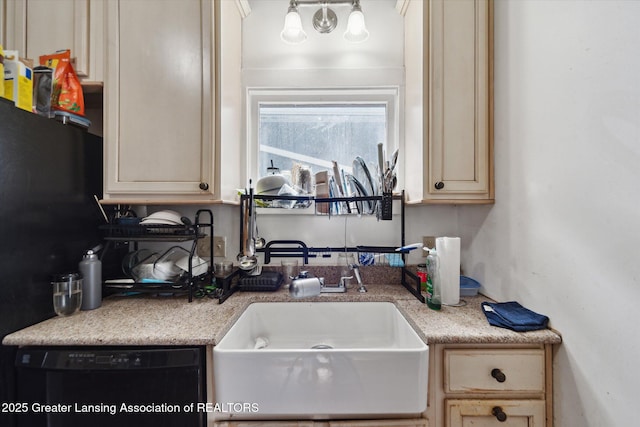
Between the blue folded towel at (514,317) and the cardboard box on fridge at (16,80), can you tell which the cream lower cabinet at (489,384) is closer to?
the blue folded towel at (514,317)

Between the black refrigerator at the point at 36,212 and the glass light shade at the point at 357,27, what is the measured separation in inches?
51.7

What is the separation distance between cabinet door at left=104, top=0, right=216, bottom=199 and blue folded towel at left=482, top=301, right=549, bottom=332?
1.18 metres

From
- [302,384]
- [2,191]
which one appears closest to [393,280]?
[302,384]

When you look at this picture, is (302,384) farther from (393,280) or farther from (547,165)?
(547,165)

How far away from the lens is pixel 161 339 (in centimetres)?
82

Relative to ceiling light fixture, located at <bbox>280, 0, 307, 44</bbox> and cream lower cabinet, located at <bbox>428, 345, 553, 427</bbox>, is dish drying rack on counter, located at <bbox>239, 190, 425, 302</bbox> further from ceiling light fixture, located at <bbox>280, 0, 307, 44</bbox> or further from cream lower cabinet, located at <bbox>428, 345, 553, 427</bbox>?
ceiling light fixture, located at <bbox>280, 0, 307, 44</bbox>

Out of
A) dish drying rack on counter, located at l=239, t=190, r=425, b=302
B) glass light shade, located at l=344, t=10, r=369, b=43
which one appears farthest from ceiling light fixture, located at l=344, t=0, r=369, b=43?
dish drying rack on counter, located at l=239, t=190, r=425, b=302

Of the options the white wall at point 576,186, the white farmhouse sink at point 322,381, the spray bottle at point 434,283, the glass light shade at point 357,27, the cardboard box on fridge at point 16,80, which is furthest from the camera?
the glass light shade at point 357,27

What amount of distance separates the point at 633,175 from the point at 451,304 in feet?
2.25

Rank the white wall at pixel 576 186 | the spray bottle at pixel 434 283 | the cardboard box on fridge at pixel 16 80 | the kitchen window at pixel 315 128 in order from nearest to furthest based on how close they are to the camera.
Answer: the white wall at pixel 576 186 < the cardboard box on fridge at pixel 16 80 < the spray bottle at pixel 434 283 < the kitchen window at pixel 315 128

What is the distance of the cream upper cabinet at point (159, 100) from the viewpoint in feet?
3.58

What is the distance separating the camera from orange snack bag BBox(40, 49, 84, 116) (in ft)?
3.46

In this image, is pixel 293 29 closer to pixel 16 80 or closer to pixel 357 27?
pixel 357 27

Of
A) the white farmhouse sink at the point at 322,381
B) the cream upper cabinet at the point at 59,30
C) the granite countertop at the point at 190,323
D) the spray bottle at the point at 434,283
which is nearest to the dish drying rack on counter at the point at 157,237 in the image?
the granite countertop at the point at 190,323
